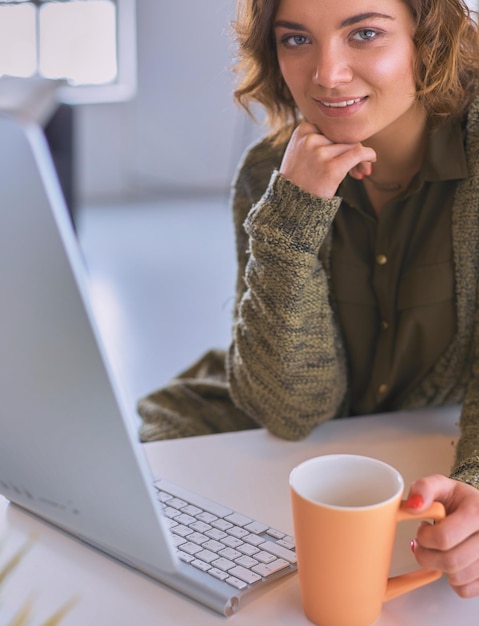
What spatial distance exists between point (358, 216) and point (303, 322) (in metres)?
0.22

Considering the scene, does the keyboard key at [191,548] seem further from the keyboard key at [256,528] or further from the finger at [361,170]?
the finger at [361,170]

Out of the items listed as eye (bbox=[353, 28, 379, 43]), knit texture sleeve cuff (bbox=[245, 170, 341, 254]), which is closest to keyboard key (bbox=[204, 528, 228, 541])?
knit texture sleeve cuff (bbox=[245, 170, 341, 254])

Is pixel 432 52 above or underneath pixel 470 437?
above

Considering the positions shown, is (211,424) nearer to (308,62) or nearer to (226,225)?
(308,62)

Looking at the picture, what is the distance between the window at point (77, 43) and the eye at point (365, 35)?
14.0 feet

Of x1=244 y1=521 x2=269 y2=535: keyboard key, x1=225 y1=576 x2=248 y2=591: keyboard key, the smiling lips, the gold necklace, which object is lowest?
x1=244 y1=521 x2=269 y2=535: keyboard key

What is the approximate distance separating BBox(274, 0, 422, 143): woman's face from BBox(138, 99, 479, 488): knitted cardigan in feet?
0.37

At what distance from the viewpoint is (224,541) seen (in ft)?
2.44

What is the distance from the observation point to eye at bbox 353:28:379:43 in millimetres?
990

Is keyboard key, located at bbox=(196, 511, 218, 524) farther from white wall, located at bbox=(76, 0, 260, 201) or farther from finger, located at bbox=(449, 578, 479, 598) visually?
white wall, located at bbox=(76, 0, 260, 201)

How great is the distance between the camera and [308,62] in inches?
40.7

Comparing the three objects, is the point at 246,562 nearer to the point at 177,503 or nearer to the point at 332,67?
the point at 177,503

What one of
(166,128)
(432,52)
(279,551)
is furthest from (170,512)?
(166,128)

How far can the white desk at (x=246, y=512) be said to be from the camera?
2.17ft
